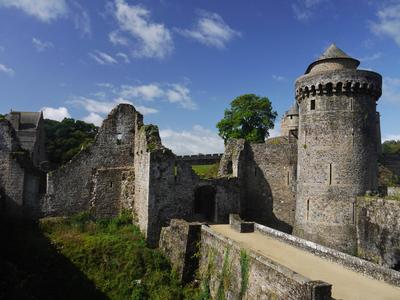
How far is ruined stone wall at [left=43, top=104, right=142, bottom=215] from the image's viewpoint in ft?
65.9

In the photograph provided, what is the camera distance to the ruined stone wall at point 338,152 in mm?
18844

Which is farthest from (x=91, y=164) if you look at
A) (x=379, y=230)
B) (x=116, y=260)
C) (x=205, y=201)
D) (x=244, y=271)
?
(x=379, y=230)

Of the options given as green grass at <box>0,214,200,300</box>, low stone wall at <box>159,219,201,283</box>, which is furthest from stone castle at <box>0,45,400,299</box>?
green grass at <box>0,214,200,300</box>

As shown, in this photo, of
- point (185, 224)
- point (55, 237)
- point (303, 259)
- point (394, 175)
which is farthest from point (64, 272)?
point (394, 175)

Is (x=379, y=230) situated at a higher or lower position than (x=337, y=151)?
lower

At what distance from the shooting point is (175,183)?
19.5 metres

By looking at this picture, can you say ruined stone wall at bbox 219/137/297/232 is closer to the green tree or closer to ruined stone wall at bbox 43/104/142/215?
ruined stone wall at bbox 43/104/142/215

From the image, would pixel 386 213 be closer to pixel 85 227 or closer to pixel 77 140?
pixel 85 227

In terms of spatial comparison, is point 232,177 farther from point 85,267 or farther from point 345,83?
point 85,267

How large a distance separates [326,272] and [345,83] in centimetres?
1047

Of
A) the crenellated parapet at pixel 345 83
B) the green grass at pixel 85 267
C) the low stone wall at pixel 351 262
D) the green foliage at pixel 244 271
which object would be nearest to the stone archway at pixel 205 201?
the green grass at pixel 85 267

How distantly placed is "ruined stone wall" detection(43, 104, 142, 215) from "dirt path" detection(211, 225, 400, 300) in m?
8.69

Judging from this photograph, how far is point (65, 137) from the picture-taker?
5116 centimetres

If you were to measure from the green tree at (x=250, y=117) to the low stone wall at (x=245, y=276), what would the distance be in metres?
23.0
